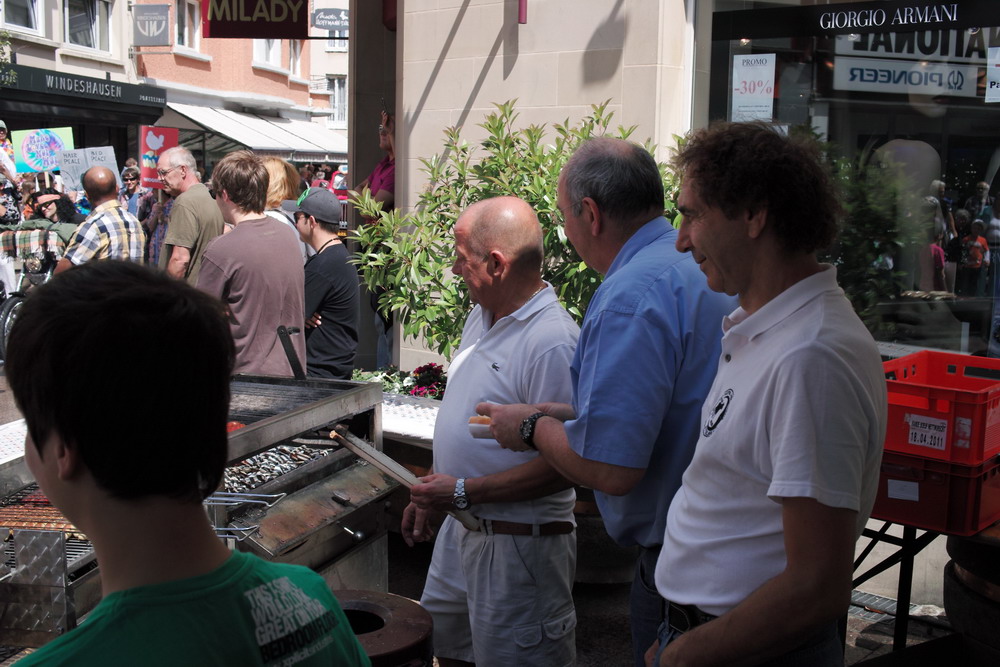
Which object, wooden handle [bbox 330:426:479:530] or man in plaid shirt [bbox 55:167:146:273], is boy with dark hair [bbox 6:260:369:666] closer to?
wooden handle [bbox 330:426:479:530]

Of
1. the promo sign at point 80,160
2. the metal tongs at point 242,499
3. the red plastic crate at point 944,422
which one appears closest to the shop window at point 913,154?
the red plastic crate at point 944,422

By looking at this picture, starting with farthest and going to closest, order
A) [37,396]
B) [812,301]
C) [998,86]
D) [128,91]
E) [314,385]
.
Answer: [128,91], [998,86], [314,385], [812,301], [37,396]

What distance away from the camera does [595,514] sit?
491 cm

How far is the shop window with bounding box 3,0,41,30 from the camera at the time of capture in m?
23.1

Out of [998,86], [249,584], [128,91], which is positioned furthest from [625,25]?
[128,91]

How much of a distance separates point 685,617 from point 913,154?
4.49 metres

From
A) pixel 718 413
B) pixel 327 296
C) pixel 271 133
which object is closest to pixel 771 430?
pixel 718 413

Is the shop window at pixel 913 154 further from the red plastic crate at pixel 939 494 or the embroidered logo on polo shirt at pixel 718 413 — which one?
the embroidered logo on polo shirt at pixel 718 413

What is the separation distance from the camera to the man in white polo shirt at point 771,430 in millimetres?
1681

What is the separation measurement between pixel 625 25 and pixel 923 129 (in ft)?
6.70

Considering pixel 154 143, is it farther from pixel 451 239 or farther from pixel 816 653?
pixel 816 653

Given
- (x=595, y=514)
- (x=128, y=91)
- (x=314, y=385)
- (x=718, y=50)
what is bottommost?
(x=595, y=514)

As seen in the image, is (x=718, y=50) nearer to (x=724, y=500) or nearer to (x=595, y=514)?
(x=595, y=514)

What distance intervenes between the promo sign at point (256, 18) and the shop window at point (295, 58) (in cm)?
2768
